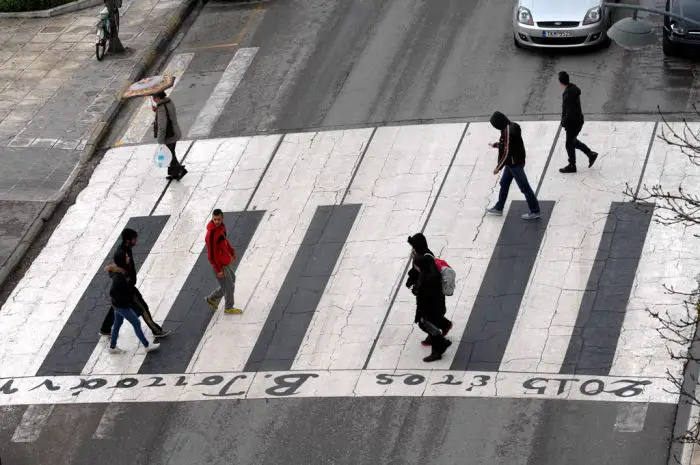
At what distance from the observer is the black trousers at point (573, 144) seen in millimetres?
20781

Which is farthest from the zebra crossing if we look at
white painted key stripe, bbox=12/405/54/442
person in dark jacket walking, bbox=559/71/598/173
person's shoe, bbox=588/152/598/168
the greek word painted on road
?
person in dark jacket walking, bbox=559/71/598/173

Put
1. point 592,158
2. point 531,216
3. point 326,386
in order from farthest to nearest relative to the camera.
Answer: point 592,158, point 531,216, point 326,386

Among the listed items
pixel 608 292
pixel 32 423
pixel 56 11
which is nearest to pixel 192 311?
pixel 32 423

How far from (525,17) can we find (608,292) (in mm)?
→ 7966

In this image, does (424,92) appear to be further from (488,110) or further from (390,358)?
(390,358)

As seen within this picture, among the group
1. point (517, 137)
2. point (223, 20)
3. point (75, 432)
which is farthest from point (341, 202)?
point (223, 20)

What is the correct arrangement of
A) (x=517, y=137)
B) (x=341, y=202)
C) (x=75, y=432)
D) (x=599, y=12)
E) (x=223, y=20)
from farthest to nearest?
(x=223, y=20) → (x=599, y=12) → (x=341, y=202) → (x=517, y=137) → (x=75, y=432)

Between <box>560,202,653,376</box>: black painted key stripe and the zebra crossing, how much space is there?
29 mm

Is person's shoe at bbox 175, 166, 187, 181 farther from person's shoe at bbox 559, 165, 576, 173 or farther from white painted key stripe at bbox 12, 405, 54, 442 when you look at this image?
person's shoe at bbox 559, 165, 576, 173

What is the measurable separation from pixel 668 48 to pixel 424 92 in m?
4.58

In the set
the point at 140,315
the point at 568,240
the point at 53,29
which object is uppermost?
the point at 140,315

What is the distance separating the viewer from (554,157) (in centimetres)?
2192

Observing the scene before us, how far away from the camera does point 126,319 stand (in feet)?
62.6

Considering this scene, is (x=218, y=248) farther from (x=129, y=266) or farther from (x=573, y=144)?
(x=573, y=144)
